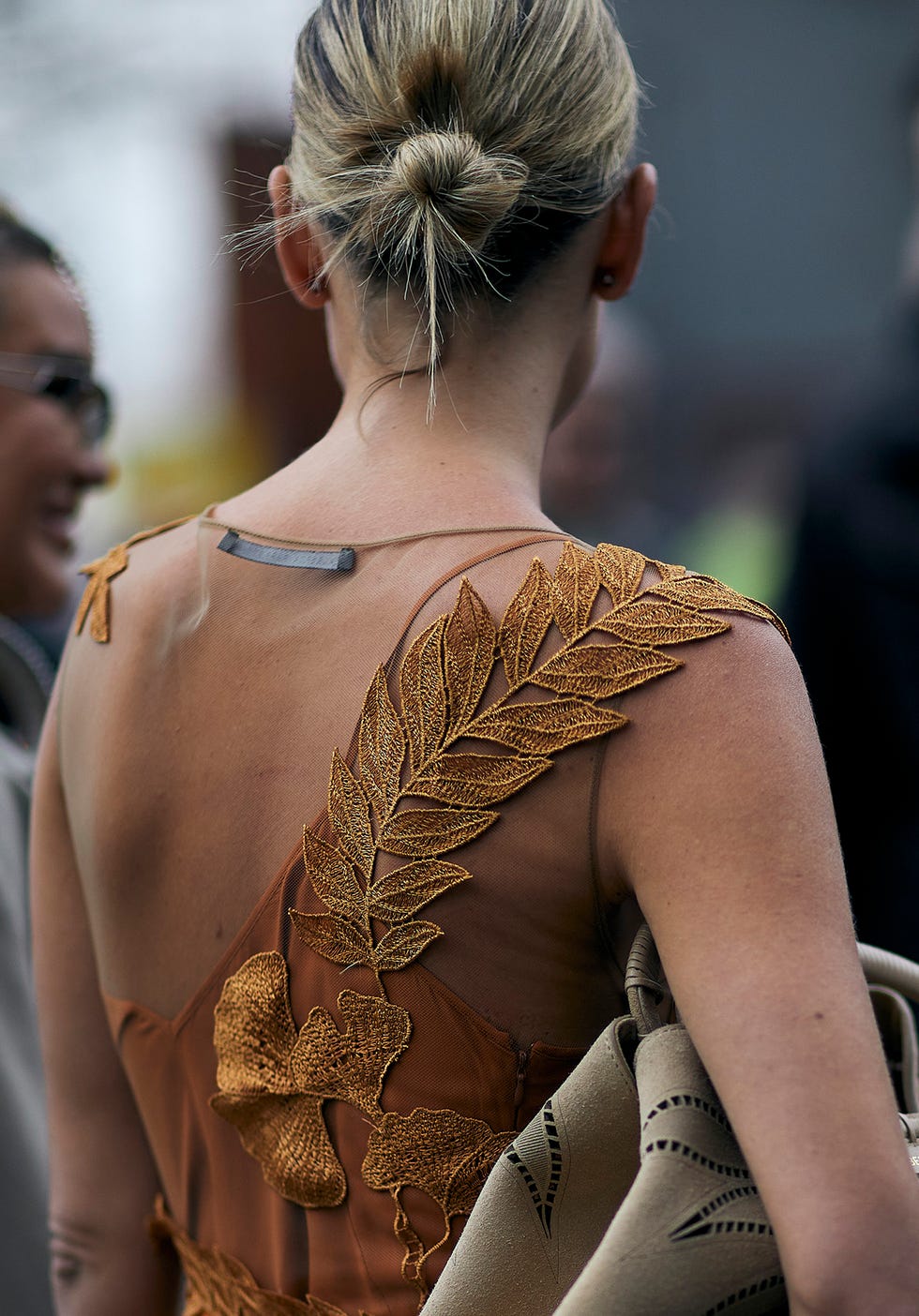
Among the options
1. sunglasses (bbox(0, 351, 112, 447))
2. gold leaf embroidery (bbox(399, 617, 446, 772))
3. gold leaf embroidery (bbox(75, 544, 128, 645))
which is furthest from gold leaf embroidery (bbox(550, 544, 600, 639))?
sunglasses (bbox(0, 351, 112, 447))

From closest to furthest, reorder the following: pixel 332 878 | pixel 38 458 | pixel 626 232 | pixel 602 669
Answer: pixel 602 669 < pixel 332 878 < pixel 626 232 < pixel 38 458

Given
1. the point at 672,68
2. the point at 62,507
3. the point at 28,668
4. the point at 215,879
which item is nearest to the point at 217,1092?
the point at 215,879

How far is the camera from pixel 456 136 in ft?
4.40

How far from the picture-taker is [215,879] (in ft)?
4.68

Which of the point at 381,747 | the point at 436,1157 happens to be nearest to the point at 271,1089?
the point at 436,1157

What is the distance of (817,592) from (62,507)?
1543 mm

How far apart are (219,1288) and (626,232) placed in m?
1.32

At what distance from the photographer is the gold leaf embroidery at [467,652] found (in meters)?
1.26

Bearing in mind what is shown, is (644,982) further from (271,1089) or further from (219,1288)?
(219,1288)

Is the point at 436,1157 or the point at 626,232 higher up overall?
the point at 626,232

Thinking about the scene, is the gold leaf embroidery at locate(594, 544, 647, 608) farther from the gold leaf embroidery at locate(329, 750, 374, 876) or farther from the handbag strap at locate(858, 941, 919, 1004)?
the handbag strap at locate(858, 941, 919, 1004)

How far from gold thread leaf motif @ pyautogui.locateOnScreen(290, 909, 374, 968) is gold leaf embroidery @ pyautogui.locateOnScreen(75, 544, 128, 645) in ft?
1.38

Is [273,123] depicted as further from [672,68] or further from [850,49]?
[850,49]

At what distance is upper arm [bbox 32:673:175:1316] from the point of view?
1681 mm
